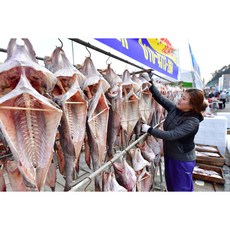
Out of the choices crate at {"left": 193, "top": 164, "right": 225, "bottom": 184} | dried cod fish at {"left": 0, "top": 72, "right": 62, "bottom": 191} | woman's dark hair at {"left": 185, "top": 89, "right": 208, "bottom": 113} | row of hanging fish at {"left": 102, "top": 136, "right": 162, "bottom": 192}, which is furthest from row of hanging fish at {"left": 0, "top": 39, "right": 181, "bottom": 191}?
crate at {"left": 193, "top": 164, "right": 225, "bottom": 184}

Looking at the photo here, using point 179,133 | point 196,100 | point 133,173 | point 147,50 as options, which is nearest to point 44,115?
point 133,173

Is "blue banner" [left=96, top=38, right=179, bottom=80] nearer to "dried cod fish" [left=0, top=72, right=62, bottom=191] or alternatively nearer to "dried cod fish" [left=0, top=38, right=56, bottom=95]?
"dried cod fish" [left=0, top=38, right=56, bottom=95]

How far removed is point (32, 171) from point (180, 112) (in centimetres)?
170

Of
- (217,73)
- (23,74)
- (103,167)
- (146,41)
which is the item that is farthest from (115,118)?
(217,73)

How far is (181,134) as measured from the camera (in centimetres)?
176

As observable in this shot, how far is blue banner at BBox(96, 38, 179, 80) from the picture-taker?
186 centimetres

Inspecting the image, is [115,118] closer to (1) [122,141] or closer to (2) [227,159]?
(1) [122,141]

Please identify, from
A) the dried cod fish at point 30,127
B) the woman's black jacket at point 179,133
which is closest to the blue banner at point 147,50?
the woman's black jacket at point 179,133

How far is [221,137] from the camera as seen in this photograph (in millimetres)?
4891

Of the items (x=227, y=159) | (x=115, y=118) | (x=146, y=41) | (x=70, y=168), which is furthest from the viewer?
(x=227, y=159)

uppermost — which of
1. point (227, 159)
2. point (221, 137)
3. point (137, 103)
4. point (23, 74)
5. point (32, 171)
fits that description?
point (23, 74)

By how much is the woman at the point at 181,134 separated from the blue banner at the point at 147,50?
573mm

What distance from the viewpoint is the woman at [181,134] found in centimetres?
178

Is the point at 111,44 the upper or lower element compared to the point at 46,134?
upper
